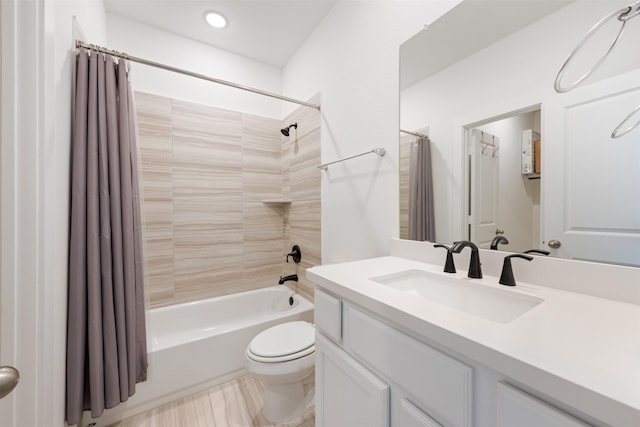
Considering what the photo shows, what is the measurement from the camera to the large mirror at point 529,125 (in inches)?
27.2

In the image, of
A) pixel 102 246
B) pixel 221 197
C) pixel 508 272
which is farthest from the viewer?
pixel 221 197

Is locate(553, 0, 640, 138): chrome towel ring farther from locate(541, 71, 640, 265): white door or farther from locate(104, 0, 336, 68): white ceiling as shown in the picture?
locate(104, 0, 336, 68): white ceiling

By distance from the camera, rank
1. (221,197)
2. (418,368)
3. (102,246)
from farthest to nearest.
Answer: (221,197) → (102,246) → (418,368)

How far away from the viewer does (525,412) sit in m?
0.42

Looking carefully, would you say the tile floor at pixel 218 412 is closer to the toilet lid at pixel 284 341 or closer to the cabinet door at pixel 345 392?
the toilet lid at pixel 284 341

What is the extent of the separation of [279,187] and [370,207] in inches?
52.5

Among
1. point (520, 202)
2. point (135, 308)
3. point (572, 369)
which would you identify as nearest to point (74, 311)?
point (135, 308)

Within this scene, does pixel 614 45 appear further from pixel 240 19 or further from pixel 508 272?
pixel 240 19

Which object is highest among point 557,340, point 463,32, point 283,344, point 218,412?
point 463,32

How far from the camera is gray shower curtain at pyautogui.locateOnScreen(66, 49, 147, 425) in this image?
114cm

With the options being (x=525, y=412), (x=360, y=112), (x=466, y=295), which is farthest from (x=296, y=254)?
(x=525, y=412)

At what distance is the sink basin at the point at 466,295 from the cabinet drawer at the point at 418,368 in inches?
8.8

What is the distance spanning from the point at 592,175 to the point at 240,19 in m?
2.28

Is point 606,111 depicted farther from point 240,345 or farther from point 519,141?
point 240,345
